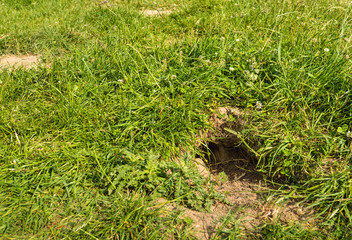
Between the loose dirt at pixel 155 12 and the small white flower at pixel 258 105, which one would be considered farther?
the loose dirt at pixel 155 12

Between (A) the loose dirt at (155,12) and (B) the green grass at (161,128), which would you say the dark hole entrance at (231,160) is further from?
(A) the loose dirt at (155,12)

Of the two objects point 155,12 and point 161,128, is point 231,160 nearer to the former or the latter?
point 161,128

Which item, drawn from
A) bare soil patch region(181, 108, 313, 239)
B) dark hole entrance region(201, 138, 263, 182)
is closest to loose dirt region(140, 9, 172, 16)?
bare soil patch region(181, 108, 313, 239)

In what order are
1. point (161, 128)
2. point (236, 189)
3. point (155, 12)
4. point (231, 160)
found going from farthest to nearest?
point (155, 12) → point (231, 160) → point (161, 128) → point (236, 189)

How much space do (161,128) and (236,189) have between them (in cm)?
82

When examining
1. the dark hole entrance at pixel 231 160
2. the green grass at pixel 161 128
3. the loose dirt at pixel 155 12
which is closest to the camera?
the green grass at pixel 161 128

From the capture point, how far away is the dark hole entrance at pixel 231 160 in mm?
2434

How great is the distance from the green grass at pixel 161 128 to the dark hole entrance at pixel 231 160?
12 cm

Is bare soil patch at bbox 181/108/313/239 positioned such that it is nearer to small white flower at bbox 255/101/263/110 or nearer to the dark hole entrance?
the dark hole entrance

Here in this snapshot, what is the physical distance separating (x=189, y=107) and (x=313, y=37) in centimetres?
155

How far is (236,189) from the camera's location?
2264 millimetres

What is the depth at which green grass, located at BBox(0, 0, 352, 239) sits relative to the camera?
1.87m

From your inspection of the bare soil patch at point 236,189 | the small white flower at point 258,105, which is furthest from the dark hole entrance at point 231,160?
the small white flower at point 258,105

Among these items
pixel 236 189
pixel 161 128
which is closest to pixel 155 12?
pixel 161 128
